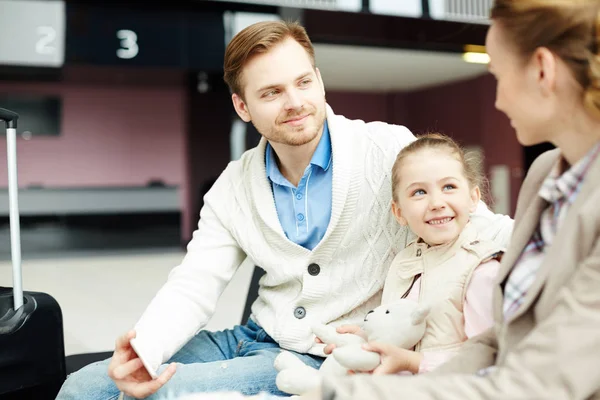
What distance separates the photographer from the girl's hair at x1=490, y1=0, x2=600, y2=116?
2.84ft

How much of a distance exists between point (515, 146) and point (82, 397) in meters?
9.39

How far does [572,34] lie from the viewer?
88cm

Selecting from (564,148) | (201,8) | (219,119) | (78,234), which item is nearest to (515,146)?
(219,119)

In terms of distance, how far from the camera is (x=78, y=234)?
324 inches

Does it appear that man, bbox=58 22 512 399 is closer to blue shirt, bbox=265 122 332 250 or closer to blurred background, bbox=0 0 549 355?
blue shirt, bbox=265 122 332 250

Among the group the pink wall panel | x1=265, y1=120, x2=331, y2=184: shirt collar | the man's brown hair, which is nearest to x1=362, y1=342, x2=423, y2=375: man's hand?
x1=265, y1=120, x2=331, y2=184: shirt collar

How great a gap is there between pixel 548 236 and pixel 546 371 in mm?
239

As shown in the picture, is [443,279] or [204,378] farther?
[204,378]

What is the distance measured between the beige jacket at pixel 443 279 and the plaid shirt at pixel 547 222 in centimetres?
27

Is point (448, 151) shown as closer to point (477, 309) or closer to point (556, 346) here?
point (477, 309)

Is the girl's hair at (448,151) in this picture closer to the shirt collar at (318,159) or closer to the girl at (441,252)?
the girl at (441,252)

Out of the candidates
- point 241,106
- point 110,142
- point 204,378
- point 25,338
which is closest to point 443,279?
point 204,378

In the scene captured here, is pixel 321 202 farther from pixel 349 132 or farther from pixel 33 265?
pixel 33 265

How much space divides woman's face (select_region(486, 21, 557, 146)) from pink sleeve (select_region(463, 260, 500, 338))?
15.2 inches
